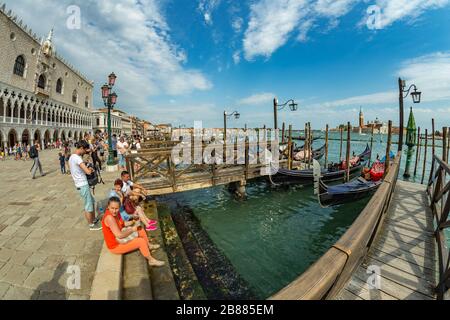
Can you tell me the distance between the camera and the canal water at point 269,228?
446 cm

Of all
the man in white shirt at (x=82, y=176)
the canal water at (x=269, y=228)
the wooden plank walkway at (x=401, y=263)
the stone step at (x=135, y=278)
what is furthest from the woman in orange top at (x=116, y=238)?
the wooden plank walkway at (x=401, y=263)

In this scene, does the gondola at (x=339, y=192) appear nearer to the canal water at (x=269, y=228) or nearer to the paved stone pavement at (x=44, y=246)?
the canal water at (x=269, y=228)

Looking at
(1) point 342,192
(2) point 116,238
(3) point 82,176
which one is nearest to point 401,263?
(2) point 116,238

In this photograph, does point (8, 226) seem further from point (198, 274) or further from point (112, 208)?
point (198, 274)

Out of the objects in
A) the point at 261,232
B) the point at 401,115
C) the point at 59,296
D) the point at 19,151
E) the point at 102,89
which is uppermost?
the point at 102,89

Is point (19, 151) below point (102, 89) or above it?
below

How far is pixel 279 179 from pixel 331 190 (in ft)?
10.9

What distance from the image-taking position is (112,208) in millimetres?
2975

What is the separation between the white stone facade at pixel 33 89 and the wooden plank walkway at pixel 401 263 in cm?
2991

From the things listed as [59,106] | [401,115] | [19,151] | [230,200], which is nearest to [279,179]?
[230,200]

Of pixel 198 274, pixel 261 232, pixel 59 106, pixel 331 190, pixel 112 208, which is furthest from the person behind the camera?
pixel 59 106

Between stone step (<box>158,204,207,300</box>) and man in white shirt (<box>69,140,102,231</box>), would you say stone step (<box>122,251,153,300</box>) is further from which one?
man in white shirt (<box>69,140,102,231</box>)

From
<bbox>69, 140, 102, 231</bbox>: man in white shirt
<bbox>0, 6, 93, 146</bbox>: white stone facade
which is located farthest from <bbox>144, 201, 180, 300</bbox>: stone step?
<bbox>0, 6, 93, 146</bbox>: white stone facade

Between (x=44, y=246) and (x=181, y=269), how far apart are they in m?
2.20
